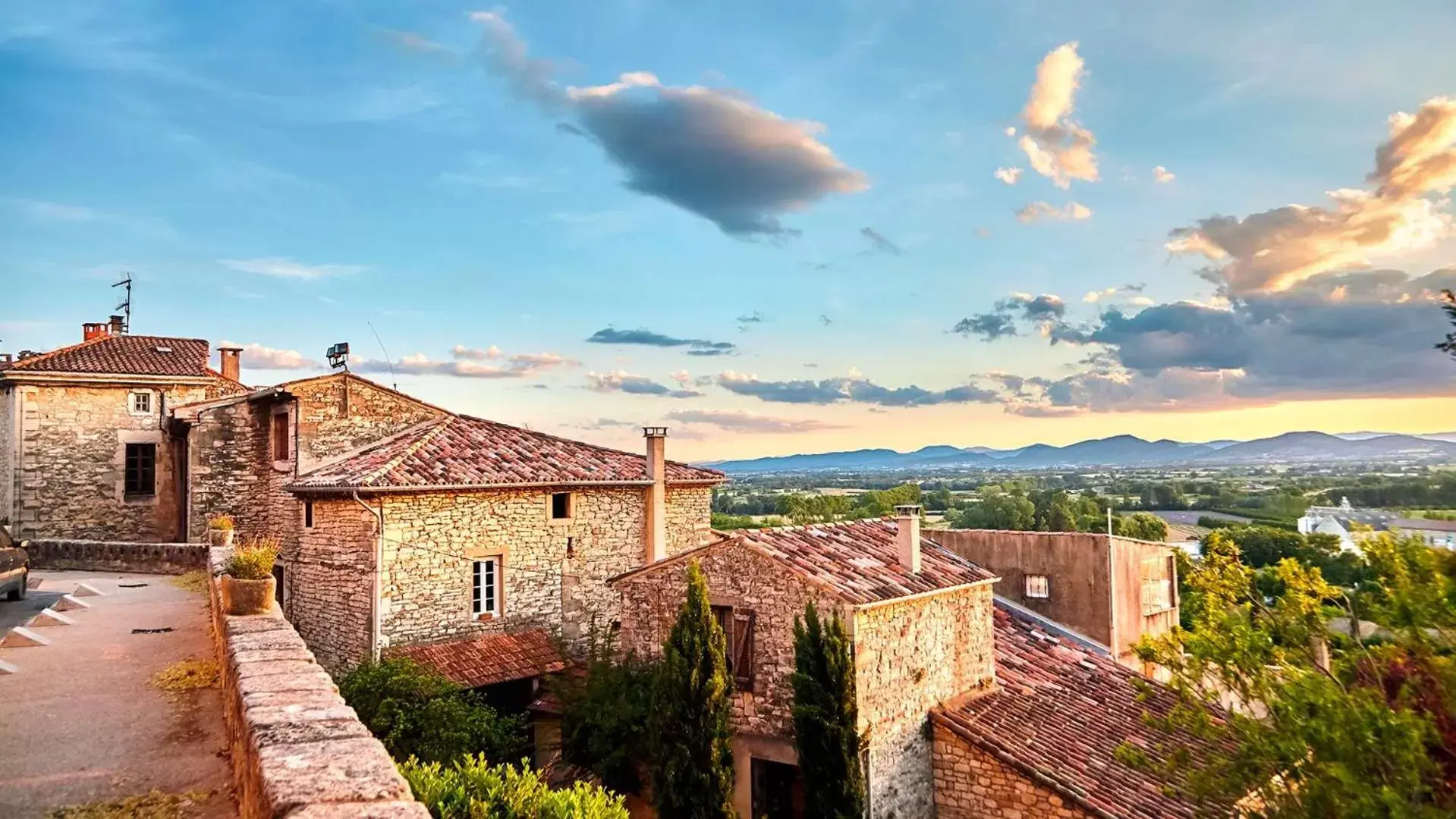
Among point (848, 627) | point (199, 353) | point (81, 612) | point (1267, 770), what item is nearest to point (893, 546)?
point (848, 627)

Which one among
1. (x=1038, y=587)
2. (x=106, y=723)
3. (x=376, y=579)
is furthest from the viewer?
(x=1038, y=587)

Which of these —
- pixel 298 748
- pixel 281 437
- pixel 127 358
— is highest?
pixel 127 358

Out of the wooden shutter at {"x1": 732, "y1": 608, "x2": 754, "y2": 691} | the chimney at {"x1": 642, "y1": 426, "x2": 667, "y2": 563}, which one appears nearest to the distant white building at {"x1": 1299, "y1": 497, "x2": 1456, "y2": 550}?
the wooden shutter at {"x1": 732, "y1": 608, "x2": 754, "y2": 691}

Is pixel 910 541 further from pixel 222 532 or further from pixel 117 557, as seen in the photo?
pixel 117 557

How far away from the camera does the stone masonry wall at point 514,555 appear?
18.0 meters

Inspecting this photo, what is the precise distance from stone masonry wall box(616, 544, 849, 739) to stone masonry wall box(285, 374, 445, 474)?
10.4 m

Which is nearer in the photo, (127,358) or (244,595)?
(244,595)

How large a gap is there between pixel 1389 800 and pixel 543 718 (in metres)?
14.7

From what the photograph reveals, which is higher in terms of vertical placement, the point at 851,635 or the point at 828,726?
the point at 851,635

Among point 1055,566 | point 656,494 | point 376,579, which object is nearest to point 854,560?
point 656,494

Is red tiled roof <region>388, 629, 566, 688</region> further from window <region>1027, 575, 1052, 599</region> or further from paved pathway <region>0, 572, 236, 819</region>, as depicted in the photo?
window <region>1027, 575, 1052, 599</region>

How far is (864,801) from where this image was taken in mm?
13617

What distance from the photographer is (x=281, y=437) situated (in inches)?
875

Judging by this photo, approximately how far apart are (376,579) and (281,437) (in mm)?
7087
